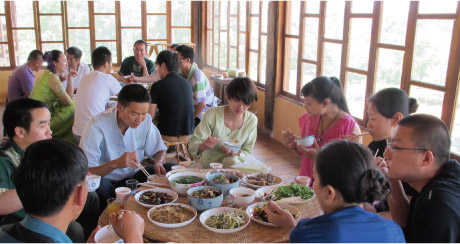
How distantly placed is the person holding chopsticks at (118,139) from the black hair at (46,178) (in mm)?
1012

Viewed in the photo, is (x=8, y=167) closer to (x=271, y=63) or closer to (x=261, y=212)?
(x=261, y=212)

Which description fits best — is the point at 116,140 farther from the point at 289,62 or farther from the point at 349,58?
the point at 289,62

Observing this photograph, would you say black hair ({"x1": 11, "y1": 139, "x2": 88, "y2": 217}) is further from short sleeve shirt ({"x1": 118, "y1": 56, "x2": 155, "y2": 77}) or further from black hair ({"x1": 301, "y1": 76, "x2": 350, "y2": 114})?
short sleeve shirt ({"x1": 118, "y1": 56, "x2": 155, "y2": 77})

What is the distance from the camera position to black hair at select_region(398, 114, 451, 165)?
1477mm

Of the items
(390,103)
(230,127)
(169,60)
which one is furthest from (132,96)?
(390,103)

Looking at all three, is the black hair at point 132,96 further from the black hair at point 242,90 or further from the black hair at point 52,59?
the black hair at point 52,59

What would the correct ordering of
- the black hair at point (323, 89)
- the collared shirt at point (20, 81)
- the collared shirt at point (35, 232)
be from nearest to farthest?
the collared shirt at point (35, 232)
the black hair at point (323, 89)
the collared shirt at point (20, 81)

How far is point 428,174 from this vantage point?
153cm

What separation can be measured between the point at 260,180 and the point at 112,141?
40.5 inches

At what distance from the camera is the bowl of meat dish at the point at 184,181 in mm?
1983

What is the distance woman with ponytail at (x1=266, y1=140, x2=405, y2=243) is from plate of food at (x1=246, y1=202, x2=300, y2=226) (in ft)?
1.22

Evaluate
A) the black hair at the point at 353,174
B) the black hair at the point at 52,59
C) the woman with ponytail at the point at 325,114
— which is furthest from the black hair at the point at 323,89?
the black hair at the point at 52,59

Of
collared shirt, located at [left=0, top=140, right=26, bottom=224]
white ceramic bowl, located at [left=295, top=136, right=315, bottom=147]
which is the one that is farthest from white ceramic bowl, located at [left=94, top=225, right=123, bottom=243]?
white ceramic bowl, located at [left=295, top=136, right=315, bottom=147]

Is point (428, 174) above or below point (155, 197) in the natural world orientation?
above
